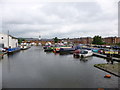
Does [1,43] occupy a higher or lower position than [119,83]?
higher

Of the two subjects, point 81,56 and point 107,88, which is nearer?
point 107,88

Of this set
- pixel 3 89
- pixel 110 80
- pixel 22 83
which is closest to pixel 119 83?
pixel 110 80

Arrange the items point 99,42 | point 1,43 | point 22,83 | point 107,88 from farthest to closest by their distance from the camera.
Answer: point 99,42 → point 1,43 → point 22,83 → point 107,88

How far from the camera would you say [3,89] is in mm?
11227

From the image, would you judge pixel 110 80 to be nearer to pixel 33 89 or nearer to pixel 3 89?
pixel 33 89

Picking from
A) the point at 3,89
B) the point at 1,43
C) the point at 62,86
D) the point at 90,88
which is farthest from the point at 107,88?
the point at 1,43


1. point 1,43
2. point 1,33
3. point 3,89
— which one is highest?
point 1,33

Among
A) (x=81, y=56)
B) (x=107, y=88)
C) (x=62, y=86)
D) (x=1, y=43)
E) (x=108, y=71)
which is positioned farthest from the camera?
(x=1, y=43)

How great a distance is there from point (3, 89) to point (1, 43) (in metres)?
44.4

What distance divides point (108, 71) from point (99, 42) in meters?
67.2

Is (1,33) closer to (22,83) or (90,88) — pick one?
(22,83)

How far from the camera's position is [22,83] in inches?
503

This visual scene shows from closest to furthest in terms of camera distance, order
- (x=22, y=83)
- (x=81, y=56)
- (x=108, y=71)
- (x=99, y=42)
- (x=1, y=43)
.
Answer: (x=22, y=83) < (x=108, y=71) < (x=81, y=56) < (x=1, y=43) < (x=99, y=42)

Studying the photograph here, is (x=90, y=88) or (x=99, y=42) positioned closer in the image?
(x=90, y=88)
